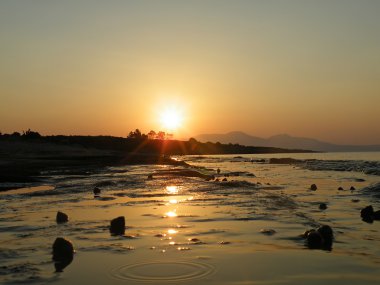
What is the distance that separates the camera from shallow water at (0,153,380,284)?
31.2 feet

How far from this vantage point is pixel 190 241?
1286 cm

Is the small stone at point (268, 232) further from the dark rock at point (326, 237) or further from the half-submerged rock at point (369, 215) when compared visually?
the half-submerged rock at point (369, 215)

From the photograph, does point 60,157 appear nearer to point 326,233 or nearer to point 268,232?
point 268,232

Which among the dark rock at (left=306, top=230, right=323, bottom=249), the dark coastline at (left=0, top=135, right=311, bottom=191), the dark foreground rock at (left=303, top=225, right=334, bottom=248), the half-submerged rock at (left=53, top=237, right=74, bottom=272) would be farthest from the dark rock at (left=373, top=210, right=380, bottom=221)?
the dark coastline at (left=0, top=135, right=311, bottom=191)

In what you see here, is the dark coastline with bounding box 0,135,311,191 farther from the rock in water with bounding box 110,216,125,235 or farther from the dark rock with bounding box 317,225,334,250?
the dark rock with bounding box 317,225,334,250

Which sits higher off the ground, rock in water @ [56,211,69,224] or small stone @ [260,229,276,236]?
small stone @ [260,229,276,236]

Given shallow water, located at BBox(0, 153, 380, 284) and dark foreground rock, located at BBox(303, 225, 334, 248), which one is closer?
shallow water, located at BBox(0, 153, 380, 284)

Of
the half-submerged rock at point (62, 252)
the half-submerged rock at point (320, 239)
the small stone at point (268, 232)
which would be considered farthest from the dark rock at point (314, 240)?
the half-submerged rock at point (62, 252)

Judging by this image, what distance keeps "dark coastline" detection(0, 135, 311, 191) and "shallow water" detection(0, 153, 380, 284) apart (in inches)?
554

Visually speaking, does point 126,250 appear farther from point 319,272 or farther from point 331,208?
point 331,208

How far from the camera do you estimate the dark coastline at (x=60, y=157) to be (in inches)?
1713

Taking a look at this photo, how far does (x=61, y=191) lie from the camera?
92.8 ft

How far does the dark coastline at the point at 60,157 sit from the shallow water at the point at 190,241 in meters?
14.1

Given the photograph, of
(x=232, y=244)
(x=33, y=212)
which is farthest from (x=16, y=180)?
(x=232, y=244)
